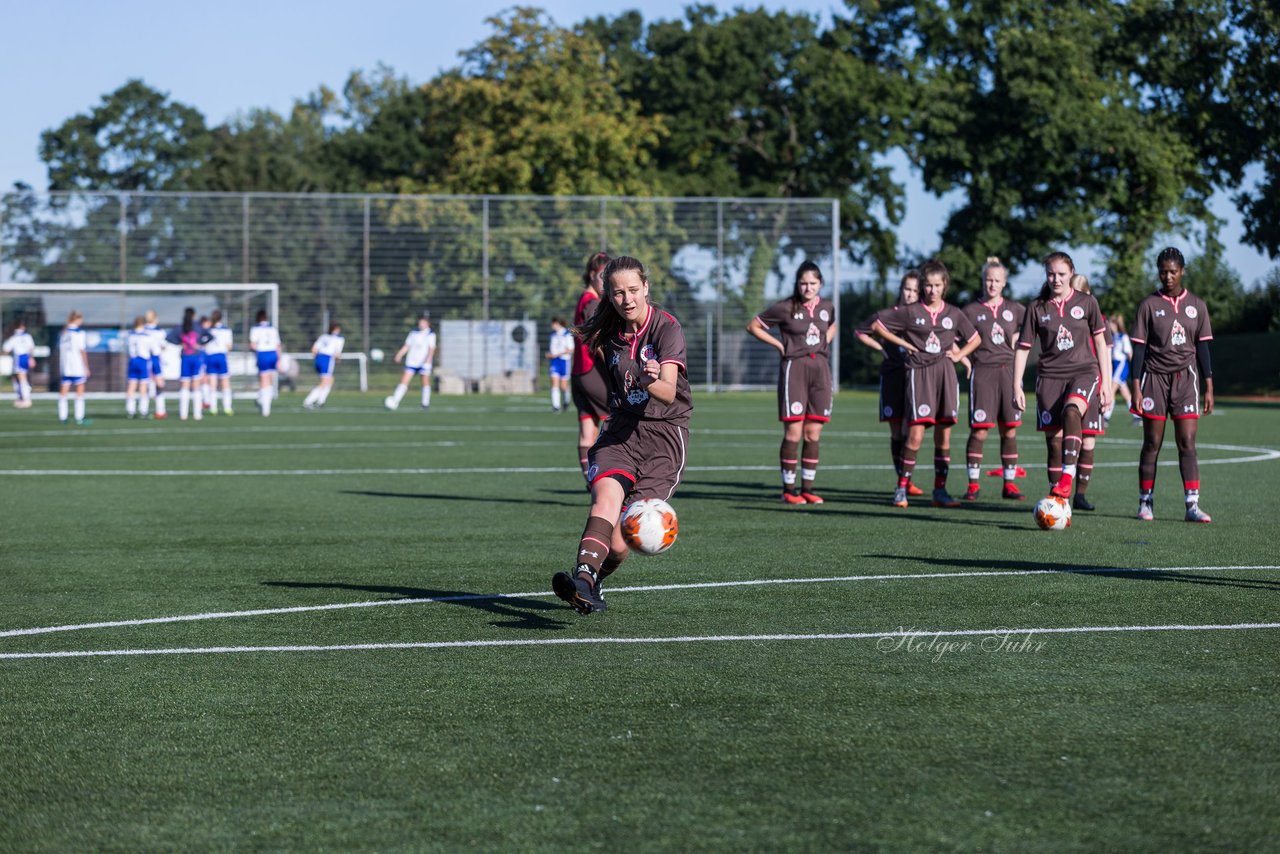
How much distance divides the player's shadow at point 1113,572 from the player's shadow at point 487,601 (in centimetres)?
276

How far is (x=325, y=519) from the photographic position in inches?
503

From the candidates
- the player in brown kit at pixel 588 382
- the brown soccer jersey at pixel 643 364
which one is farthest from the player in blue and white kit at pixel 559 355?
the brown soccer jersey at pixel 643 364

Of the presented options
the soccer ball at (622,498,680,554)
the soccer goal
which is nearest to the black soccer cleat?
the soccer ball at (622,498,680,554)

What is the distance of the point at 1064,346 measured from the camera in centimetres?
1298

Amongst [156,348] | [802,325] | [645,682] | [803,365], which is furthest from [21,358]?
[645,682]

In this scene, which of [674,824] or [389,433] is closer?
[674,824]

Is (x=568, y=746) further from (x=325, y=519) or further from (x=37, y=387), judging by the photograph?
(x=37, y=387)

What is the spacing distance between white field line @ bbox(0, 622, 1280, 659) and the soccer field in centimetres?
3

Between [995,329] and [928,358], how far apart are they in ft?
3.07

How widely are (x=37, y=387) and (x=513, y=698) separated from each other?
41522 millimetres

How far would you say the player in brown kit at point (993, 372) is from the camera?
48.0 ft

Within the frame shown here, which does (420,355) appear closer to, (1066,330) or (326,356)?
(326,356)

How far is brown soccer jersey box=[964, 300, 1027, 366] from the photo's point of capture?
48.1 ft

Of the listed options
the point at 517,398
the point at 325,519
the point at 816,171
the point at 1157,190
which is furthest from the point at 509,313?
the point at 325,519
